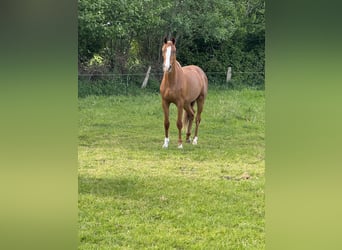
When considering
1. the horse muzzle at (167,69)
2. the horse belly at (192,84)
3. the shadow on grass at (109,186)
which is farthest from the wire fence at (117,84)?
the shadow on grass at (109,186)

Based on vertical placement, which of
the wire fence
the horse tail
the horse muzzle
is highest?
the horse muzzle

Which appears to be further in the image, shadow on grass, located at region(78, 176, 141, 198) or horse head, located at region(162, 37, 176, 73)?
horse head, located at region(162, 37, 176, 73)

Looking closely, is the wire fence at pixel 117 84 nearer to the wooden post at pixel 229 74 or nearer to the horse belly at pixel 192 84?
the wooden post at pixel 229 74

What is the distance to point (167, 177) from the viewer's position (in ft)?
11.5

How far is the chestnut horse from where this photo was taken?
13.9 feet

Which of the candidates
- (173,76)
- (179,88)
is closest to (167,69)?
(173,76)

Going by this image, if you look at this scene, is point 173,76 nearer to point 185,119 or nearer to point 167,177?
point 185,119

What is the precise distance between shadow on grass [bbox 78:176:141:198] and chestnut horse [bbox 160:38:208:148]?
1.12m

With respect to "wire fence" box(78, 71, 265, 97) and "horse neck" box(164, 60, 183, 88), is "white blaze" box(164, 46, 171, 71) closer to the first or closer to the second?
"horse neck" box(164, 60, 183, 88)

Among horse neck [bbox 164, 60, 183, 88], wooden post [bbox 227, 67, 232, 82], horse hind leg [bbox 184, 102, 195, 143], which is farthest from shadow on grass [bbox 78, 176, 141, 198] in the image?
wooden post [bbox 227, 67, 232, 82]

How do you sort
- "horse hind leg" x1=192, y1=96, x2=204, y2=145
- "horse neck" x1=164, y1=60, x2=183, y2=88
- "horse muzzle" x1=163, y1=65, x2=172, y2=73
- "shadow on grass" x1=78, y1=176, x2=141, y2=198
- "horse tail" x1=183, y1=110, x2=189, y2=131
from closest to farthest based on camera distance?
"shadow on grass" x1=78, y1=176, x2=141, y2=198
"horse muzzle" x1=163, y1=65, x2=172, y2=73
"horse neck" x1=164, y1=60, x2=183, y2=88
"horse hind leg" x1=192, y1=96, x2=204, y2=145
"horse tail" x1=183, y1=110, x2=189, y2=131

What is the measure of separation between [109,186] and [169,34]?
12.5 feet

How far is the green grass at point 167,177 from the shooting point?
2271 millimetres
